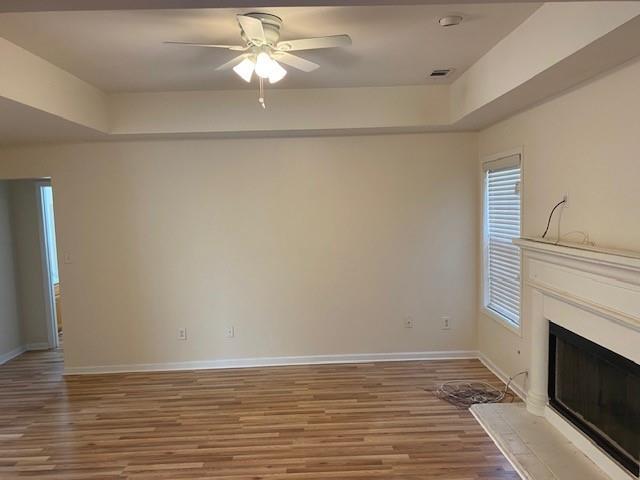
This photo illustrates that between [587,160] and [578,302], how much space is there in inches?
36.0

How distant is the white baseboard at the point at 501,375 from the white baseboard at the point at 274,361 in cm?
17

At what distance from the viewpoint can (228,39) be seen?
2.82m

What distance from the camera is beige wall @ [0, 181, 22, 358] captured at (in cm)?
515

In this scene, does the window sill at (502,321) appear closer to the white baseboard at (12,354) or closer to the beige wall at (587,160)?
the beige wall at (587,160)

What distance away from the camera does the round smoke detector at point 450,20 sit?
2502 mm

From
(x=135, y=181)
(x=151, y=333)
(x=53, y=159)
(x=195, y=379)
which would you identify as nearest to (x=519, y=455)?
(x=195, y=379)

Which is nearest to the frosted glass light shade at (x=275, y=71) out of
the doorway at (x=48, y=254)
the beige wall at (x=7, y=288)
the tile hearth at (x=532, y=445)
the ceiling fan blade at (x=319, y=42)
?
the ceiling fan blade at (x=319, y=42)

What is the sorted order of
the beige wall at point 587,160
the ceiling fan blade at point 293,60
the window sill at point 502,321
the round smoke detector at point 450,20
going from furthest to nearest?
the window sill at point 502,321 → the ceiling fan blade at point 293,60 → the round smoke detector at point 450,20 → the beige wall at point 587,160

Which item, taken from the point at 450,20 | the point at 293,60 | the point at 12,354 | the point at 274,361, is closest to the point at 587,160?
the point at 450,20

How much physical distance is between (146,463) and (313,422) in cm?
124

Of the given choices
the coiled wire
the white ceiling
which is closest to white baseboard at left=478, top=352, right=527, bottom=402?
the coiled wire

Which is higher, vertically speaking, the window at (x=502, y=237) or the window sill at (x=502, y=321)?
the window at (x=502, y=237)

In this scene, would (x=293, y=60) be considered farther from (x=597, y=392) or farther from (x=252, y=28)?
→ (x=597, y=392)

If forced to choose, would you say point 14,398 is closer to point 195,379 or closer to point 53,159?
point 195,379
